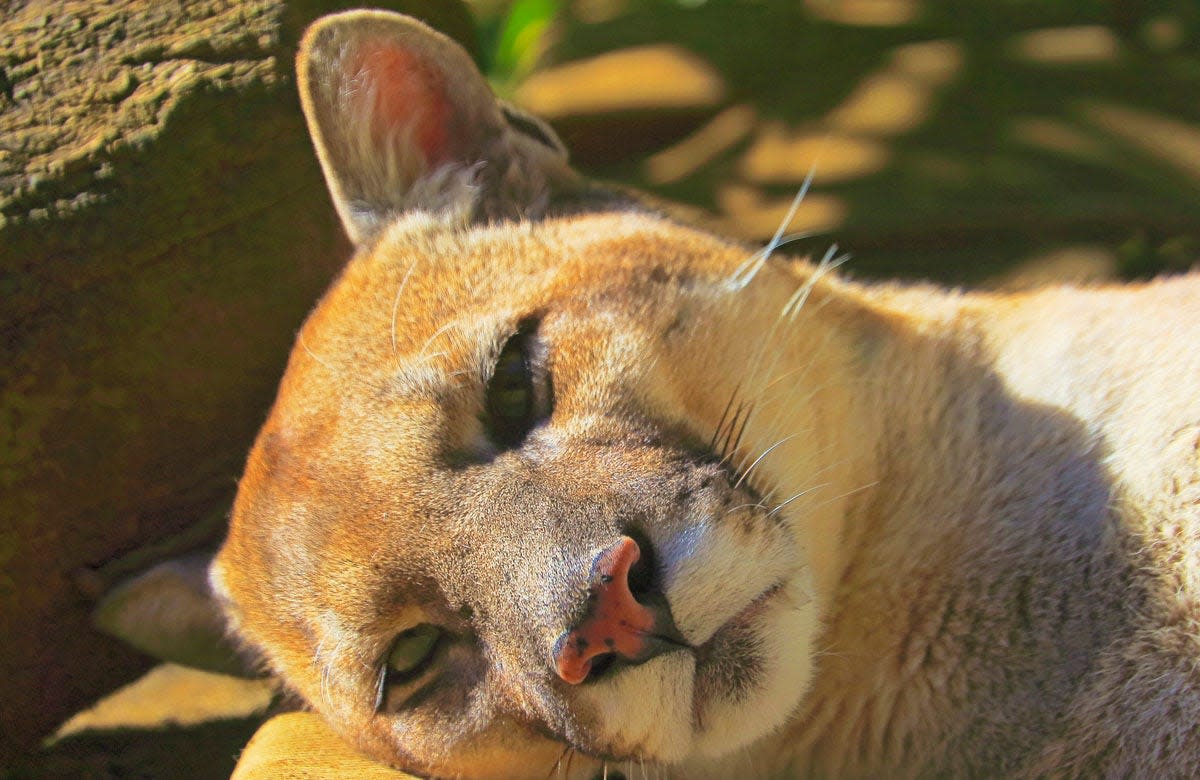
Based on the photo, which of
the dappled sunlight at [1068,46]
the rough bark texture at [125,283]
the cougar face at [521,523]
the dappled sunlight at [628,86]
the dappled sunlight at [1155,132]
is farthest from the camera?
the dappled sunlight at [628,86]

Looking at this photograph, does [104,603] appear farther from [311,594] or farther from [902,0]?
[902,0]

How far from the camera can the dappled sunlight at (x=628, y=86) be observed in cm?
520

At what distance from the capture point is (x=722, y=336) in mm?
2541

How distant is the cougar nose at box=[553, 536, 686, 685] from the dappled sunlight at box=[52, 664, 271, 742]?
202 centimetres

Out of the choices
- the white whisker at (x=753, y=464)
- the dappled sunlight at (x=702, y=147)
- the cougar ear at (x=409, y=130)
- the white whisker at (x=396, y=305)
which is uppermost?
the cougar ear at (x=409, y=130)

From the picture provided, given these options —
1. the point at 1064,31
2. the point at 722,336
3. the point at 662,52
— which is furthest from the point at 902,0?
the point at 722,336

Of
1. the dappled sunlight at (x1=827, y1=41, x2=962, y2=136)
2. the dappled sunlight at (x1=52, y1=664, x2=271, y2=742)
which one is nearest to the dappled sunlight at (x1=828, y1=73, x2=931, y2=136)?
the dappled sunlight at (x1=827, y1=41, x2=962, y2=136)

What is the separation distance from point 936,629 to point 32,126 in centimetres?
280

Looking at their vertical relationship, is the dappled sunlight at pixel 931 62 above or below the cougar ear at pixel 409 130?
below

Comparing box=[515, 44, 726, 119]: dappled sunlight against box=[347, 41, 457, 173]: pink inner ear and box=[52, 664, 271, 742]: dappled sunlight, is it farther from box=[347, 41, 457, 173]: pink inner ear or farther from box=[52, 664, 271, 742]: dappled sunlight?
box=[52, 664, 271, 742]: dappled sunlight

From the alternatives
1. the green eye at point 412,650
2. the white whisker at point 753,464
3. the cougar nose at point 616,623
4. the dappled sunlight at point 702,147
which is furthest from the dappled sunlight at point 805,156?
the cougar nose at point 616,623

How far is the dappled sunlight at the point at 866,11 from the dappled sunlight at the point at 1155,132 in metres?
0.94

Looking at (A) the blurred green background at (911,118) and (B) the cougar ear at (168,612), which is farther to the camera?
(A) the blurred green background at (911,118)

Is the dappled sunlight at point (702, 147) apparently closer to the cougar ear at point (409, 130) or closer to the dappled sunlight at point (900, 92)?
the dappled sunlight at point (900, 92)
